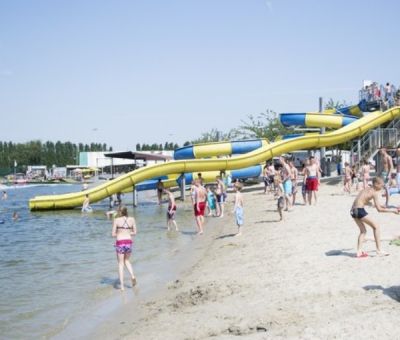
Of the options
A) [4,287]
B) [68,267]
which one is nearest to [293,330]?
[4,287]

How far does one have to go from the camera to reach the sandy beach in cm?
577

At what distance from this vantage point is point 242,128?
56938 millimetres

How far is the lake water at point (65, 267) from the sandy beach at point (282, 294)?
101 centimetres

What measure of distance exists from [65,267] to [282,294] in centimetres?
689

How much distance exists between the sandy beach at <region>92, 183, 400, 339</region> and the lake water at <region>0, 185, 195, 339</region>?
1.01 meters

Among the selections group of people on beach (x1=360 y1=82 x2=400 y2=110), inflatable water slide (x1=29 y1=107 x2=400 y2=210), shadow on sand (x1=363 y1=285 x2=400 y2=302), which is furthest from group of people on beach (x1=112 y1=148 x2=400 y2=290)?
group of people on beach (x1=360 y1=82 x2=400 y2=110)

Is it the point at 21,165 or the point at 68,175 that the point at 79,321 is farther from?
the point at 21,165

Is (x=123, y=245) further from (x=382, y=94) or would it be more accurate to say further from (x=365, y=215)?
(x=382, y=94)

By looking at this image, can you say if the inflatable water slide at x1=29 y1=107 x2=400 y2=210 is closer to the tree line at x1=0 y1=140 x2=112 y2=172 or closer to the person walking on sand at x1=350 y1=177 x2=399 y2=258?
the person walking on sand at x1=350 y1=177 x2=399 y2=258

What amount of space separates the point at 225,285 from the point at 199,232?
799 centimetres

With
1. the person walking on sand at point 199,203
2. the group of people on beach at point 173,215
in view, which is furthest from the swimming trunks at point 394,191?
the person walking on sand at point 199,203

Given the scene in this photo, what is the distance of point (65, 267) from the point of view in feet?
41.0

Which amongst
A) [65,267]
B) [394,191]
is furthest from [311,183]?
[65,267]

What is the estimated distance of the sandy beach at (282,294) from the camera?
5773 millimetres
